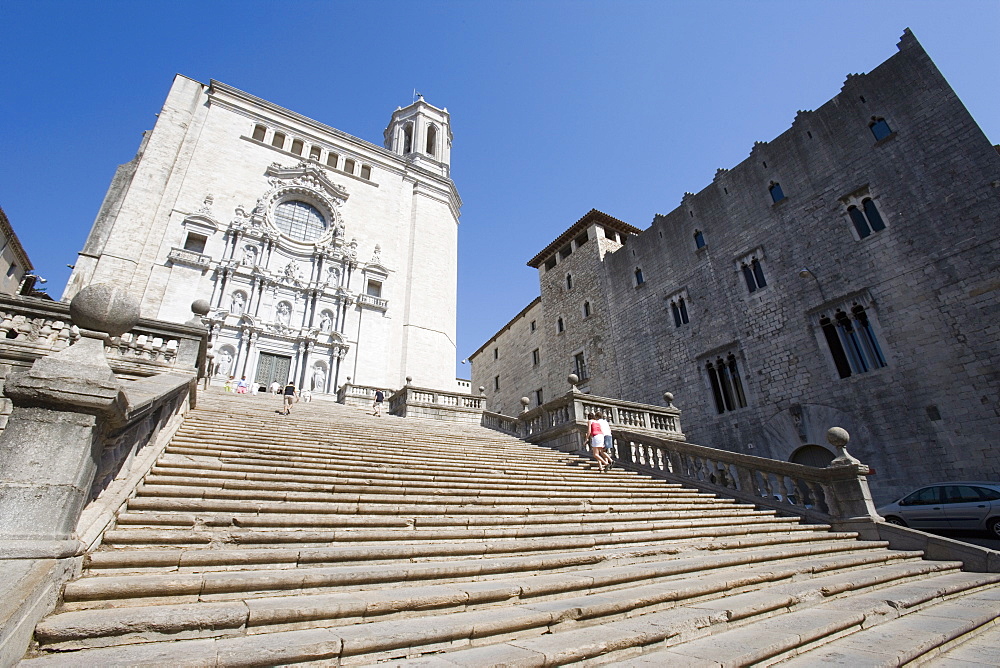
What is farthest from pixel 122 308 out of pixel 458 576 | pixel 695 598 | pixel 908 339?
pixel 908 339

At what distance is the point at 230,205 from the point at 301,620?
84.0ft

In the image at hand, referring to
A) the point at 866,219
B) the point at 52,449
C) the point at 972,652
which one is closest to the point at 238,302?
the point at 52,449

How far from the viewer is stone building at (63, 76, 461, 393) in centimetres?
1988

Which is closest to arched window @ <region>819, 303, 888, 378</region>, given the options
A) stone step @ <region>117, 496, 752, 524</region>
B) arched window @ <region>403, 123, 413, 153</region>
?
stone step @ <region>117, 496, 752, 524</region>

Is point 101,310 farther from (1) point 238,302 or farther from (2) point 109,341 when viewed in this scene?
(1) point 238,302

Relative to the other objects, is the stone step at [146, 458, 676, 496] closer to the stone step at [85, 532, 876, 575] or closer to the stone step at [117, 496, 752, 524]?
the stone step at [117, 496, 752, 524]

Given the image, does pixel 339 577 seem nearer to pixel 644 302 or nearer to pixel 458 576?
pixel 458 576

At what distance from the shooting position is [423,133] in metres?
35.5

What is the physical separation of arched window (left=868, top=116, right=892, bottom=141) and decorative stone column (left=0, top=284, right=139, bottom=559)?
2126 centimetres

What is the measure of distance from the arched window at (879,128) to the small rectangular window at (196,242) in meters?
28.6

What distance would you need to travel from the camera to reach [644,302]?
2238cm

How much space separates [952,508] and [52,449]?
14.9m

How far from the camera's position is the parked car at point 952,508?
907 cm

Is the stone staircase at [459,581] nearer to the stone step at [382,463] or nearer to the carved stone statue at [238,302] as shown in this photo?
the stone step at [382,463]
